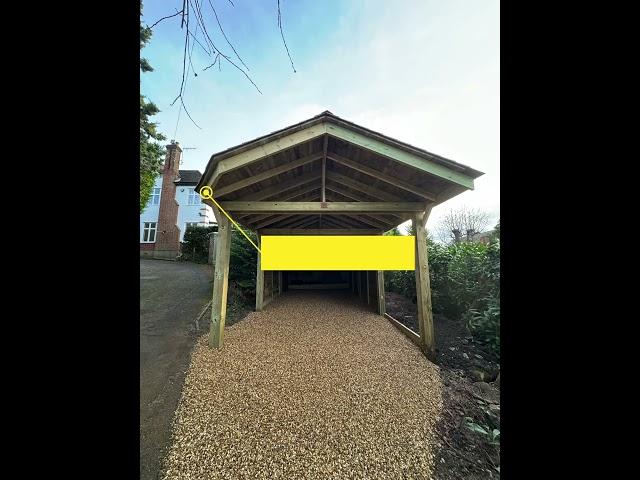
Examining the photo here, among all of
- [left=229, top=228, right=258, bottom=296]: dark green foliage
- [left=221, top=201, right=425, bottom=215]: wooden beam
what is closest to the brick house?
[left=221, top=201, right=425, bottom=215]: wooden beam

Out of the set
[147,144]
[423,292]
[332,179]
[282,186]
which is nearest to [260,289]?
[282,186]

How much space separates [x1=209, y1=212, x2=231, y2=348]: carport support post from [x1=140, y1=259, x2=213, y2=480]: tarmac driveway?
67 centimetres

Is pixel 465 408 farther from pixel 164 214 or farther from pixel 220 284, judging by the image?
pixel 220 284

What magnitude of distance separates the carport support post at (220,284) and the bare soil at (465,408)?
2.95 m

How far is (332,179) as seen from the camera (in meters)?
4.18

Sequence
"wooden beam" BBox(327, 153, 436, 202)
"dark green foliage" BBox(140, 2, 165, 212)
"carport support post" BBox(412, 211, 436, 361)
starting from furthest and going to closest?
"wooden beam" BBox(327, 153, 436, 202)
"carport support post" BBox(412, 211, 436, 361)
"dark green foliage" BBox(140, 2, 165, 212)

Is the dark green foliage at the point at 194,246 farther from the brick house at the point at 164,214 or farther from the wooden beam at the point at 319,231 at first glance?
the wooden beam at the point at 319,231

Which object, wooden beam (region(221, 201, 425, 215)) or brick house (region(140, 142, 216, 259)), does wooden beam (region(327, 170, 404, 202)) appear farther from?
brick house (region(140, 142, 216, 259))

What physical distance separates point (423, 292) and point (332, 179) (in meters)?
2.38

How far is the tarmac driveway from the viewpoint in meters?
0.95

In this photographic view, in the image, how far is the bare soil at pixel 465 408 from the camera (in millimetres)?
1701
